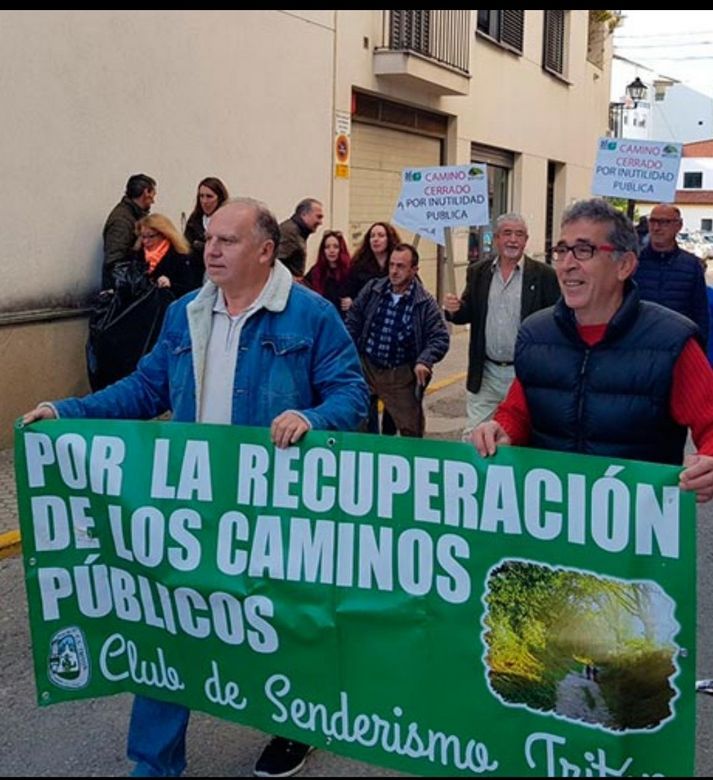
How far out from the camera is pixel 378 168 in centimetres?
1426

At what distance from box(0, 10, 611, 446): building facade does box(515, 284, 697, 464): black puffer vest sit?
3746mm

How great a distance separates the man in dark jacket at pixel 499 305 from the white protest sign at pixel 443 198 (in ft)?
4.60

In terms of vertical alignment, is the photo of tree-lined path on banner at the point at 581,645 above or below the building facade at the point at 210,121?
below

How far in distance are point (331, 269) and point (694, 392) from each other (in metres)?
5.68

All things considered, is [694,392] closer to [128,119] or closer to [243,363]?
[243,363]

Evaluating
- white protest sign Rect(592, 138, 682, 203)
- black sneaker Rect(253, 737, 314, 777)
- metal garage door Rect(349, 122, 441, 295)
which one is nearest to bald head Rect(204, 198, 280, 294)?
black sneaker Rect(253, 737, 314, 777)

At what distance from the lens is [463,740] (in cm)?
294

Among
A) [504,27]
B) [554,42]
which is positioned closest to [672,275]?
[504,27]

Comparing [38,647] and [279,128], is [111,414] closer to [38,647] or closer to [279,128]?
[38,647]

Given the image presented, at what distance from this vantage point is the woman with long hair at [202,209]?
8.52 metres

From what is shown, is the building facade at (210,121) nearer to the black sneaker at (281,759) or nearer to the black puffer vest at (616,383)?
the black puffer vest at (616,383)

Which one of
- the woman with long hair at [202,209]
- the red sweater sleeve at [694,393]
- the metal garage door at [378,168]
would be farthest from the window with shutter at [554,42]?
the red sweater sleeve at [694,393]

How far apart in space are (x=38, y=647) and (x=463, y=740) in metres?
1.37

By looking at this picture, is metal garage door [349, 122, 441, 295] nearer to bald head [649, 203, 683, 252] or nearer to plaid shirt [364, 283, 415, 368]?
bald head [649, 203, 683, 252]
